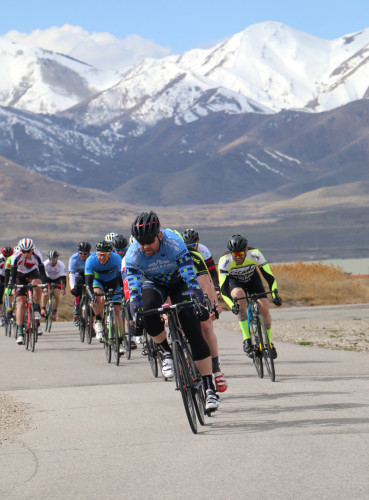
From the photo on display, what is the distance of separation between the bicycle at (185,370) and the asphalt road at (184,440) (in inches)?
7.2

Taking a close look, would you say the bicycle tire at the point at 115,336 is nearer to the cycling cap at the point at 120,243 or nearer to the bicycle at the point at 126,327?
the bicycle at the point at 126,327

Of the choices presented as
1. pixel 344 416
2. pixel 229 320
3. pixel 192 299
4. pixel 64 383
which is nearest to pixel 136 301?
pixel 192 299

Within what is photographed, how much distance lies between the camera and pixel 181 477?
6.00m

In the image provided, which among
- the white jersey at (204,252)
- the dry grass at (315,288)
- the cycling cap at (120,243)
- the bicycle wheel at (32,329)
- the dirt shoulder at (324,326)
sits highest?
the cycling cap at (120,243)

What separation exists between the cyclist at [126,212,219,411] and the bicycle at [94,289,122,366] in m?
5.67

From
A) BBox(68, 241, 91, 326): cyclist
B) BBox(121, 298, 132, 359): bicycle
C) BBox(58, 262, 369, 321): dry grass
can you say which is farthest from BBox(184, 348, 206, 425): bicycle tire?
BBox(58, 262, 369, 321): dry grass

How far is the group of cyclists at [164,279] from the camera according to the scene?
26.4ft

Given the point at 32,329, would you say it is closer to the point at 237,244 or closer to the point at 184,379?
the point at 237,244

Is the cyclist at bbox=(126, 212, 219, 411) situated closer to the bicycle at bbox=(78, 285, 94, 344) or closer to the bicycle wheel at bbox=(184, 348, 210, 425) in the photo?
the bicycle wheel at bbox=(184, 348, 210, 425)

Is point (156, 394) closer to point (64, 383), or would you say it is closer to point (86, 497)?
point (64, 383)

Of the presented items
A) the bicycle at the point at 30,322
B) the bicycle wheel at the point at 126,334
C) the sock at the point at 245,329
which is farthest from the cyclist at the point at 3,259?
the sock at the point at 245,329

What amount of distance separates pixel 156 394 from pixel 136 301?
8.07 feet

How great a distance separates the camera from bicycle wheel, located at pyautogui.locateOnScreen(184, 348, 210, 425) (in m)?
7.77

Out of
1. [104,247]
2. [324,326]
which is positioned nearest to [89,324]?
[104,247]
